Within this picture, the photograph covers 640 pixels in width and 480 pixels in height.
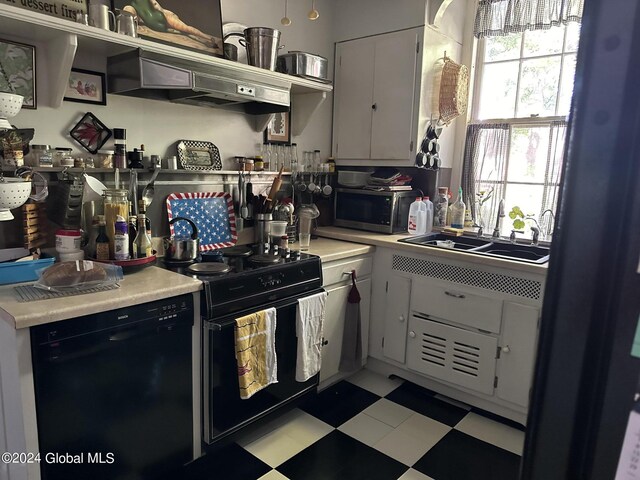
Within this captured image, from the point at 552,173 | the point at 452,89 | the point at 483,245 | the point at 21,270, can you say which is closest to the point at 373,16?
the point at 452,89

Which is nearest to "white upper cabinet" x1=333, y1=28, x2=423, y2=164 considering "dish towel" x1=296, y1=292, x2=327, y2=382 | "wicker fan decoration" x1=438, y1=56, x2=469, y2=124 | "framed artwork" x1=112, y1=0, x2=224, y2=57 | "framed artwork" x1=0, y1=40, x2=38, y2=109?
"wicker fan decoration" x1=438, y1=56, x2=469, y2=124

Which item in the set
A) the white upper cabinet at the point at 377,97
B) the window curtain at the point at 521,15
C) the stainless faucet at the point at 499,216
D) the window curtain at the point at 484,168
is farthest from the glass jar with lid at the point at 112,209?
the window curtain at the point at 521,15

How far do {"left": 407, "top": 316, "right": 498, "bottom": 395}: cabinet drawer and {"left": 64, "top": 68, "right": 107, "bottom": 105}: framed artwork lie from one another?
6.68 ft

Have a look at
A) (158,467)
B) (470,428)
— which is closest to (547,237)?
(470,428)

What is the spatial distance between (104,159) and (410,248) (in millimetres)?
1678

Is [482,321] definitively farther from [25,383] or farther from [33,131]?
[33,131]

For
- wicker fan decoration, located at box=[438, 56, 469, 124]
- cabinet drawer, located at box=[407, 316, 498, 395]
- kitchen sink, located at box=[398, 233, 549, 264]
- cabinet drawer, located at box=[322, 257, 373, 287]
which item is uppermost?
wicker fan decoration, located at box=[438, 56, 469, 124]

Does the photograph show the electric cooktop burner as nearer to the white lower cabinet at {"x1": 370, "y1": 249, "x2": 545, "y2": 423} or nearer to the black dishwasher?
the black dishwasher

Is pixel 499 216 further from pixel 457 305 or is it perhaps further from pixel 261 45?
pixel 261 45

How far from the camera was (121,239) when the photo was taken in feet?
6.11

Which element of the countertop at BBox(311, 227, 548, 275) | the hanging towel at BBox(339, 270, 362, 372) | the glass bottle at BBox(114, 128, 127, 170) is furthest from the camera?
the hanging towel at BBox(339, 270, 362, 372)

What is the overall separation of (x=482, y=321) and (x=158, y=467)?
1708 millimetres

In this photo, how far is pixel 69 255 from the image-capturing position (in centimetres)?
182

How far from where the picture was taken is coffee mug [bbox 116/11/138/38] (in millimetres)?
1881
